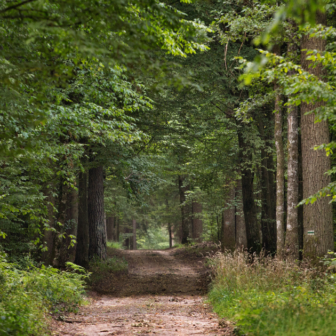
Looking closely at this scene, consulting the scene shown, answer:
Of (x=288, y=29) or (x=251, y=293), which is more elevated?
(x=288, y=29)

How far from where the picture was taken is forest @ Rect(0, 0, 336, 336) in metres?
3.59

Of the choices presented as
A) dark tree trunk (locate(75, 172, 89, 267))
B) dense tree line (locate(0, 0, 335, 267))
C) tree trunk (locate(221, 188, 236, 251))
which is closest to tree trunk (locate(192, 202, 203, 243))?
dense tree line (locate(0, 0, 335, 267))

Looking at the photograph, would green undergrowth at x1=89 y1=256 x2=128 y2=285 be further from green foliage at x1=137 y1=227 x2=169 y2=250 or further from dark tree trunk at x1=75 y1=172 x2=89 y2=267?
green foliage at x1=137 y1=227 x2=169 y2=250

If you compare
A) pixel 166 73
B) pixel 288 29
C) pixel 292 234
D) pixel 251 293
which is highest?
pixel 288 29

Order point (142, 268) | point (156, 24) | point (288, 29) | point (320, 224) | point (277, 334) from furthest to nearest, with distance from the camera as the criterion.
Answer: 1. point (142, 268)
2. point (288, 29)
3. point (320, 224)
4. point (156, 24)
5. point (277, 334)

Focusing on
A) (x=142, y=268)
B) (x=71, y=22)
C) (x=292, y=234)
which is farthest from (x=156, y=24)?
(x=142, y=268)

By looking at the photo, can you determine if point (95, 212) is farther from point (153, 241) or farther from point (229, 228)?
point (153, 241)

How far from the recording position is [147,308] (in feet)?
28.6

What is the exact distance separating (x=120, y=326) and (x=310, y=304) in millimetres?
3492

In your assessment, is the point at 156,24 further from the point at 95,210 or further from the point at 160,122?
the point at 95,210

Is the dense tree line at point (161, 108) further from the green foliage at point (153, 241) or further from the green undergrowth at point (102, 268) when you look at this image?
the green foliage at point (153, 241)

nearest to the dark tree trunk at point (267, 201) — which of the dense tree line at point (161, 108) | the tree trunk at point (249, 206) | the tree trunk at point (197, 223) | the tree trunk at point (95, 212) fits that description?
the dense tree line at point (161, 108)

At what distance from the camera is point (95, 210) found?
14.7 m

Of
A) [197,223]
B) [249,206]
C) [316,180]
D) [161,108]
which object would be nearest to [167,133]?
[161,108]
